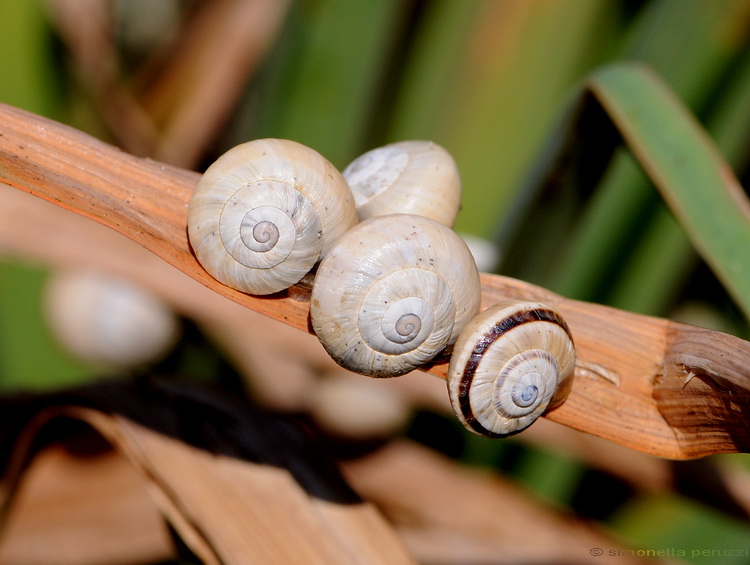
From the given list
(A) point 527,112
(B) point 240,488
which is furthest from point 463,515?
(A) point 527,112

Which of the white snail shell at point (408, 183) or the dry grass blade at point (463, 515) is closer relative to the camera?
the white snail shell at point (408, 183)

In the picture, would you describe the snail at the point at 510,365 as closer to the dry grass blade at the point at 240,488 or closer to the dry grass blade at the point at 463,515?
the dry grass blade at the point at 240,488

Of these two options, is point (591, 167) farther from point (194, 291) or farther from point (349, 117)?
point (194, 291)

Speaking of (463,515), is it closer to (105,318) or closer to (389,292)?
(389,292)

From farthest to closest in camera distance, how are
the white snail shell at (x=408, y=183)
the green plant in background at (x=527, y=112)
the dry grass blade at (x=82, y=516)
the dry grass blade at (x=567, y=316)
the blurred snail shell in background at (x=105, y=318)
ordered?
the blurred snail shell in background at (x=105, y=318) < the green plant in background at (x=527, y=112) < the dry grass blade at (x=82, y=516) < the white snail shell at (x=408, y=183) < the dry grass blade at (x=567, y=316)

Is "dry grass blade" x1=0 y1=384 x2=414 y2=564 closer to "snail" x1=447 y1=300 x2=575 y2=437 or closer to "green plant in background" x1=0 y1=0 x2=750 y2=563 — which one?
"snail" x1=447 y1=300 x2=575 y2=437

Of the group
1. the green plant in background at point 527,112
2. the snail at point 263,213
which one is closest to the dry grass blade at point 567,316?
the snail at point 263,213
